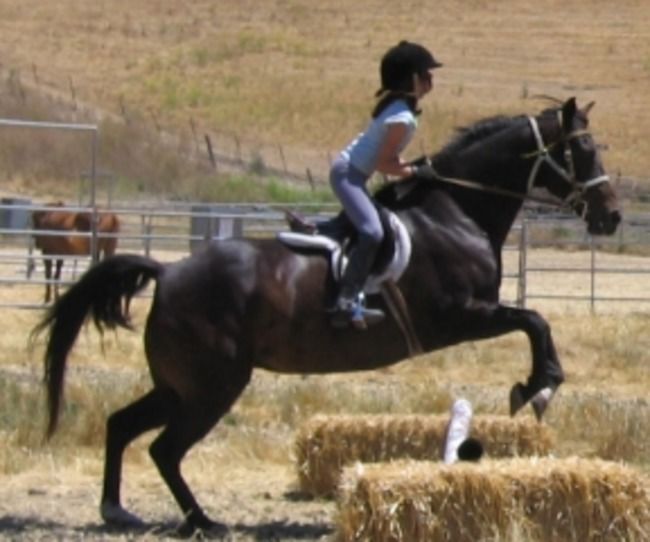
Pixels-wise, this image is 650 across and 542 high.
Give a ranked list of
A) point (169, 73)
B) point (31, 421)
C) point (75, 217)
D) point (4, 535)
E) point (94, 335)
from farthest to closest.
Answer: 1. point (169, 73)
2. point (75, 217)
3. point (94, 335)
4. point (31, 421)
5. point (4, 535)

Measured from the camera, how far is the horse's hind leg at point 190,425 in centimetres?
1019

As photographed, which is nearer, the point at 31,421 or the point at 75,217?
the point at 31,421

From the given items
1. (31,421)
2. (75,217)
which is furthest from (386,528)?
(75,217)

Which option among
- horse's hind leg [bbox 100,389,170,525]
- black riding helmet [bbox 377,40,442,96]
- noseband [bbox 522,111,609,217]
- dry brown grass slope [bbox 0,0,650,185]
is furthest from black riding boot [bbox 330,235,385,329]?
dry brown grass slope [bbox 0,0,650,185]

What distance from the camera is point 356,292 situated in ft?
33.2

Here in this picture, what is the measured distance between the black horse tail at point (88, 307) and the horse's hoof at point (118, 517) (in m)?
0.63

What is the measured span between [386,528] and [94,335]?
11704 millimetres

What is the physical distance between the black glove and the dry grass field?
1.93 meters

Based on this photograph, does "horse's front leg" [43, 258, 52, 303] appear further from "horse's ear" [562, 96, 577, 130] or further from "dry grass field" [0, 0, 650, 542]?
"horse's ear" [562, 96, 577, 130]

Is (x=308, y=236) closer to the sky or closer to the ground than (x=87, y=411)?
closer to the sky

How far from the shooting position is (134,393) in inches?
554

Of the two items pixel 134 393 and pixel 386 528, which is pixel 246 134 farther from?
pixel 386 528

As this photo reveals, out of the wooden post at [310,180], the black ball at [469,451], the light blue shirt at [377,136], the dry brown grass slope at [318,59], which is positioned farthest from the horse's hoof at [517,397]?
the dry brown grass slope at [318,59]

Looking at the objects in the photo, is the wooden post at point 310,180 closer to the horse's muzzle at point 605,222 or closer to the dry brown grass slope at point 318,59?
the dry brown grass slope at point 318,59
